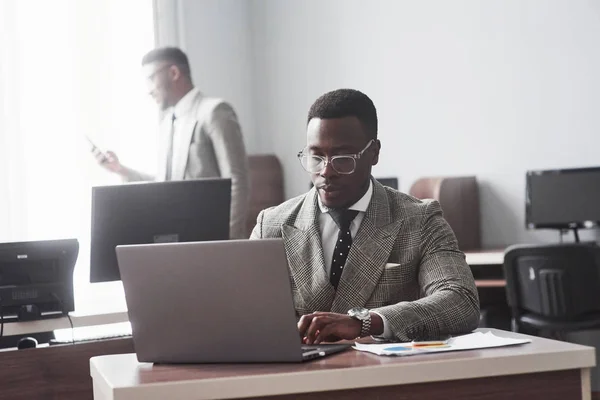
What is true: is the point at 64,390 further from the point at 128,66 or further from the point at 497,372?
the point at 128,66

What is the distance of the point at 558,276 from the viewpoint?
465cm

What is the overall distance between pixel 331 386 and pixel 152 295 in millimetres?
402

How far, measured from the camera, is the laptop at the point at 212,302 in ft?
5.86

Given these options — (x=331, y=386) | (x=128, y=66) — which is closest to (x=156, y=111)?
(x=128, y=66)

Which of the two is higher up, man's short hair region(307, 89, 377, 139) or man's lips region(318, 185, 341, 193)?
man's short hair region(307, 89, 377, 139)

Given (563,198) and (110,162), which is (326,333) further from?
(563,198)

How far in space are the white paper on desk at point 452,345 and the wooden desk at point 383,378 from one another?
0.03m

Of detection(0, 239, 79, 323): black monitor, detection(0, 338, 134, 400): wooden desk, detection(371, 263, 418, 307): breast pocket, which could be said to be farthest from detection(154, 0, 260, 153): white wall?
detection(371, 263, 418, 307): breast pocket

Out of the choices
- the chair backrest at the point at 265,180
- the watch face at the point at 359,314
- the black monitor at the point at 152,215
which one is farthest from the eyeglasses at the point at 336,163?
the chair backrest at the point at 265,180

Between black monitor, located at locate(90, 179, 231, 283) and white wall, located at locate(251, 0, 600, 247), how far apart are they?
9.46 feet

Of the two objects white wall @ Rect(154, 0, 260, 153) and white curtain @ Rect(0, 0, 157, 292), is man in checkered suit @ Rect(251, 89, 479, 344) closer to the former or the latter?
white curtain @ Rect(0, 0, 157, 292)

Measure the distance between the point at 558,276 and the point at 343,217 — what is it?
2.50 m

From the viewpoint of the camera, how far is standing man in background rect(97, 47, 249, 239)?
4414 millimetres

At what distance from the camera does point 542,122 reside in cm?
563
